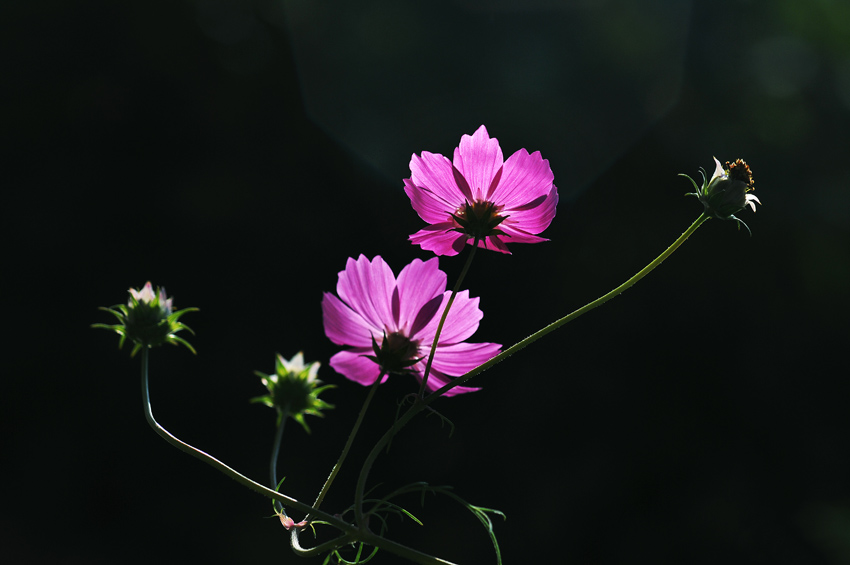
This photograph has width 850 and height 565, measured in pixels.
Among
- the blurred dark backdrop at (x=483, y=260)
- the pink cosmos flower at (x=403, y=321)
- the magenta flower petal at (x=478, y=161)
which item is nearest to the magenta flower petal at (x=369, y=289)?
the pink cosmos flower at (x=403, y=321)

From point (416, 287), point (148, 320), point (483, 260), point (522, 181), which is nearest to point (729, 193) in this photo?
point (522, 181)

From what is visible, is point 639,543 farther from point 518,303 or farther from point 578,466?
point 518,303

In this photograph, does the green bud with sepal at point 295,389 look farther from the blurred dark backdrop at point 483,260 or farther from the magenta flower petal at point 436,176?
the blurred dark backdrop at point 483,260

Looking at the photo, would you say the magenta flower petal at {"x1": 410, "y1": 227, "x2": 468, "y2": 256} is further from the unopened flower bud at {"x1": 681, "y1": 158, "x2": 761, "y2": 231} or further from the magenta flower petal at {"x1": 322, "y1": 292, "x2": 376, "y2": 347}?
the unopened flower bud at {"x1": 681, "y1": 158, "x2": 761, "y2": 231}

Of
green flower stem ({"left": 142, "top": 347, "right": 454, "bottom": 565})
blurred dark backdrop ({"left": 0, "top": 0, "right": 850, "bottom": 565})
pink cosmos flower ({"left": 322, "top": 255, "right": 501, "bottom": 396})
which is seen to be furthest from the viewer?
blurred dark backdrop ({"left": 0, "top": 0, "right": 850, "bottom": 565})

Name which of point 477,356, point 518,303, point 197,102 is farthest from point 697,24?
point 477,356

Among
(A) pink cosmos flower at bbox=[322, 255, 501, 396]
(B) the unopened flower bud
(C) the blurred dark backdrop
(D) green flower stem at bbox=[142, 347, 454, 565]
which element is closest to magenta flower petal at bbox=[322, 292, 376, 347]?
(A) pink cosmos flower at bbox=[322, 255, 501, 396]
